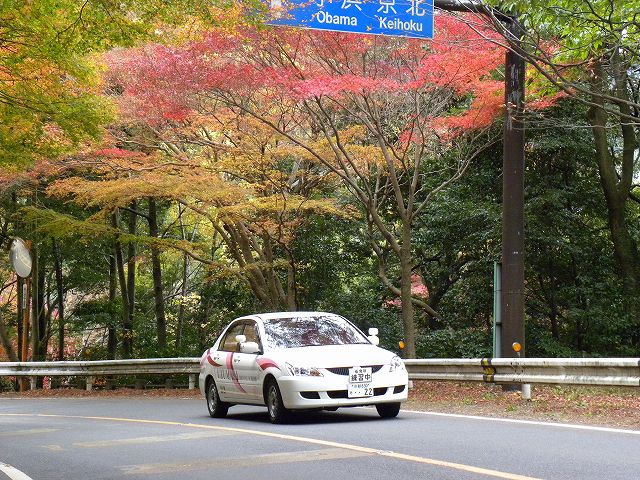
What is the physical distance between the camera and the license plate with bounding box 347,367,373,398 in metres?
11.7

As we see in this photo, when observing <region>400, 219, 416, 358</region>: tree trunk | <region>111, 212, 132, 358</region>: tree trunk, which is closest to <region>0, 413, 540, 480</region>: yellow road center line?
<region>400, 219, 416, 358</region>: tree trunk

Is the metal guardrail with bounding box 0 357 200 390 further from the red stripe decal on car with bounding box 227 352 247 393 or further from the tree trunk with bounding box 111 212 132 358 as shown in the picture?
the red stripe decal on car with bounding box 227 352 247 393

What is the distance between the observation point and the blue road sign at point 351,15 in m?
15.5

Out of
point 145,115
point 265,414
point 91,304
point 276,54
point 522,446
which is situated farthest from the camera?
point 91,304

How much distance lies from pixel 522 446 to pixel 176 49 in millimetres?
13694

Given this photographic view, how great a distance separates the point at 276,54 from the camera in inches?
752

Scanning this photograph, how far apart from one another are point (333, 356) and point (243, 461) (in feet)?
12.2

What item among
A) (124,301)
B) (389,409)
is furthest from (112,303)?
(389,409)

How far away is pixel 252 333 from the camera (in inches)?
531

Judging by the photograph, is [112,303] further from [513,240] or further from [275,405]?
[275,405]

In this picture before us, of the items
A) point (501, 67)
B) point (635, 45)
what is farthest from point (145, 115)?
point (635, 45)

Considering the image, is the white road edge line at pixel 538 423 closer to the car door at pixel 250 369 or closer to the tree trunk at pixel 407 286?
the car door at pixel 250 369

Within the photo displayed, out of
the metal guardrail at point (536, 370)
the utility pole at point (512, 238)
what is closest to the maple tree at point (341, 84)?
the utility pole at point (512, 238)

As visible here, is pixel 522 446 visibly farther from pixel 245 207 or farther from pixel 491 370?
pixel 245 207
